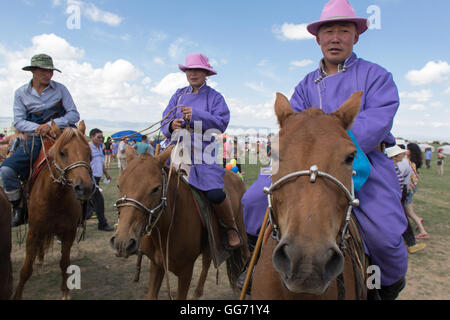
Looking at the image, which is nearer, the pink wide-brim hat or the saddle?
the saddle

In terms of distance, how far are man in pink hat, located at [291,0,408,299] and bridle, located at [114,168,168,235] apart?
176 centimetres

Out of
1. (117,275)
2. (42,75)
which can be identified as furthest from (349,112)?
(117,275)

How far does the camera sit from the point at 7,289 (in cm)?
277

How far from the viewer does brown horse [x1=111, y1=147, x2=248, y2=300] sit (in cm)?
288

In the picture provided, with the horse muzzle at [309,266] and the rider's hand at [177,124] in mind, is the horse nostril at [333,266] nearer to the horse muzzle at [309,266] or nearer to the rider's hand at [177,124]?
the horse muzzle at [309,266]

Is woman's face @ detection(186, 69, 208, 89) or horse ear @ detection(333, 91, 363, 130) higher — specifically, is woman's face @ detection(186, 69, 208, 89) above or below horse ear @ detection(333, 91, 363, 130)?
above

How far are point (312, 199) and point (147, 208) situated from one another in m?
2.08

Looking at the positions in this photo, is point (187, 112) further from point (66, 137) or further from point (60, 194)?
point (60, 194)

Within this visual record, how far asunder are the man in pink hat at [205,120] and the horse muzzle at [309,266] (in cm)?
286

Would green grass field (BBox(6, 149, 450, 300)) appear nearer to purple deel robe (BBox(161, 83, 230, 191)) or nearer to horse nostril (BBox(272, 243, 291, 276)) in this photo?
purple deel robe (BBox(161, 83, 230, 191))

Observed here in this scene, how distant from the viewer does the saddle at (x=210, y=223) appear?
3.96 m

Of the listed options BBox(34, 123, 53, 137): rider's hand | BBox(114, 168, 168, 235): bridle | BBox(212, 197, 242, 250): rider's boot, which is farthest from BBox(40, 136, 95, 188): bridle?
BBox(212, 197, 242, 250): rider's boot

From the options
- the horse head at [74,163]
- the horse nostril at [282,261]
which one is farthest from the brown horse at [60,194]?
the horse nostril at [282,261]
